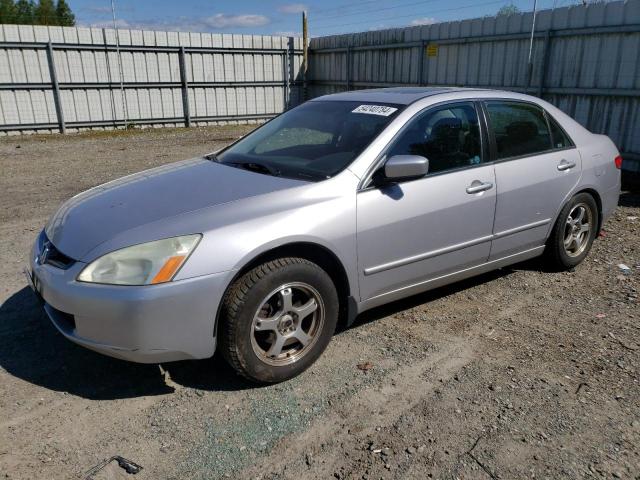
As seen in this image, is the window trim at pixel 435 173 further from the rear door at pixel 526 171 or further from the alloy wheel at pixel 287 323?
the alloy wheel at pixel 287 323

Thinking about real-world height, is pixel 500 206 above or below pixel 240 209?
below

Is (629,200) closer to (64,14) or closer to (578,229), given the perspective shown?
(578,229)

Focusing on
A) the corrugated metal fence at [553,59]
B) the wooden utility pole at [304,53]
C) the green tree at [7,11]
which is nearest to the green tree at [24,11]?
the green tree at [7,11]

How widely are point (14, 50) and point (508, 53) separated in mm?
12497

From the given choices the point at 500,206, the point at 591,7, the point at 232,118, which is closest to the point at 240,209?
the point at 500,206

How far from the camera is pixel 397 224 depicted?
11.2ft

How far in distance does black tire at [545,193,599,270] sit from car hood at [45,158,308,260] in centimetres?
258

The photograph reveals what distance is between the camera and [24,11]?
6650cm

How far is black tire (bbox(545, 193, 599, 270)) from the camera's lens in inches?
182

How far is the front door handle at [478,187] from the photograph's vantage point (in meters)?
3.82

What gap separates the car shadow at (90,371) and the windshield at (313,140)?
1351 millimetres

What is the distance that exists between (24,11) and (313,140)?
255ft

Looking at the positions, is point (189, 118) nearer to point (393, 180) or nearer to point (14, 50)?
point (14, 50)

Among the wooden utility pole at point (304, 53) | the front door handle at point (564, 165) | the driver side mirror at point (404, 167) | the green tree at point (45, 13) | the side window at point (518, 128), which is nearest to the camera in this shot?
the driver side mirror at point (404, 167)
